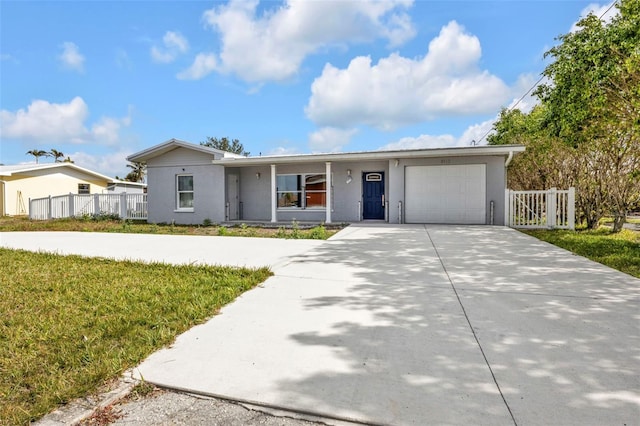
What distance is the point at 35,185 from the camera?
74.9 ft

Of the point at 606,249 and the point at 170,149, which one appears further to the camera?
the point at 170,149

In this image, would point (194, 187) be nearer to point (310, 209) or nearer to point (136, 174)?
point (310, 209)

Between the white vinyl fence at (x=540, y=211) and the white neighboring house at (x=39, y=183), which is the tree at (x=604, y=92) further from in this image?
the white neighboring house at (x=39, y=183)

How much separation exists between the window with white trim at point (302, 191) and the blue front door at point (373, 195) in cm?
172

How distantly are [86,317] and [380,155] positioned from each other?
10.7 metres

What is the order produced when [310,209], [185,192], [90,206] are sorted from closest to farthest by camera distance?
[310,209], [185,192], [90,206]

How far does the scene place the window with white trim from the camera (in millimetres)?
14891

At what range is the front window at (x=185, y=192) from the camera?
51.8 feet

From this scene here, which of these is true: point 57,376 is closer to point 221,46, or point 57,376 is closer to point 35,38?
point 221,46

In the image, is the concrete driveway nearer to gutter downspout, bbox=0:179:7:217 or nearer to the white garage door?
the white garage door

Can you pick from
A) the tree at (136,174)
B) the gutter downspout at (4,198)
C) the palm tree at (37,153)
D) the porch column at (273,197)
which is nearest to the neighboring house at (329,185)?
the porch column at (273,197)

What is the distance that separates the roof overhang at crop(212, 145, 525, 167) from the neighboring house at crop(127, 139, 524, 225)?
0.11 ft

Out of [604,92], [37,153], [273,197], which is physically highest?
[37,153]

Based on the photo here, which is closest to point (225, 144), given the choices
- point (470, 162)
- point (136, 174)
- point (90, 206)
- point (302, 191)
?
point (136, 174)
